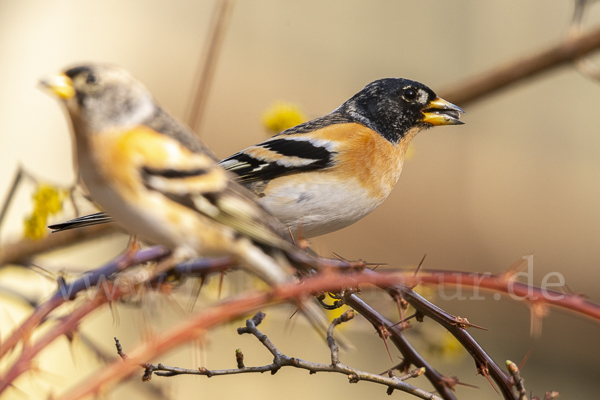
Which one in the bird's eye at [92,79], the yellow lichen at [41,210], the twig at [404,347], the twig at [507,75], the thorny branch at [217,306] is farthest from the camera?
the twig at [507,75]

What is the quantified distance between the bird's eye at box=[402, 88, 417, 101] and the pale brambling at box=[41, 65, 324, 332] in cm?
132

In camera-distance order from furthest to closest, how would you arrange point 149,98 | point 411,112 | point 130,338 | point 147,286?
1. point 130,338
2. point 411,112
3. point 149,98
4. point 147,286

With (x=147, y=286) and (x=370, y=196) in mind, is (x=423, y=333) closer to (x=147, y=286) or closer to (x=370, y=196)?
(x=370, y=196)

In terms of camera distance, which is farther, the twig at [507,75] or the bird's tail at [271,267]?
the twig at [507,75]

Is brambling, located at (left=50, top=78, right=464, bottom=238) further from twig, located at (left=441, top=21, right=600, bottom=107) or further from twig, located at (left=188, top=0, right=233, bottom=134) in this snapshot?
twig, located at (left=441, top=21, right=600, bottom=107)

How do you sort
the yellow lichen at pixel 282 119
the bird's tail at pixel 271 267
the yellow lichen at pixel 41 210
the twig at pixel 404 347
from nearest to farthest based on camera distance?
the bird's tail at pixel 271 267 < the twig at pixel 404 347 < the yellow lichen at pixel 41 210 < the yellow lichen at pixel 282 119

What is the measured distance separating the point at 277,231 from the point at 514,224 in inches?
308

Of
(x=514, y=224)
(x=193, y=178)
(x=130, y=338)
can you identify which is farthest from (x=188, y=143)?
(x=514, y=224)

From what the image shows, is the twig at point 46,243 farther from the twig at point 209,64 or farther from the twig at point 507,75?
the twig at point 507,75

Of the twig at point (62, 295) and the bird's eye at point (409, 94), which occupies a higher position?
the bird's eye at point (409, 94)

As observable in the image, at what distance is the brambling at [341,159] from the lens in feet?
6.91

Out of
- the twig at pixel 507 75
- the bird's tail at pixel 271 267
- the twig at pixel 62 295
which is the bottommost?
the twig at pixel 62 295

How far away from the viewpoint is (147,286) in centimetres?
87

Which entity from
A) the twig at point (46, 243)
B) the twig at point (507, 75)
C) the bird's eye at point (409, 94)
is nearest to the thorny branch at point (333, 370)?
the twig at point (46, 243)
